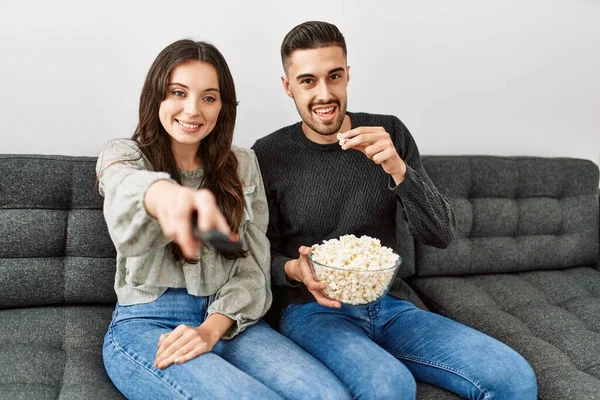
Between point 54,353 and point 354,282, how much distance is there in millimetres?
830

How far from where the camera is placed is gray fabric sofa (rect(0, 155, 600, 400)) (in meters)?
1.50

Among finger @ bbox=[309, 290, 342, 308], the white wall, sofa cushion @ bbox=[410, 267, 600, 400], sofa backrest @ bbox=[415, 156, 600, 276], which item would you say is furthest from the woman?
sofa backrest @ bbox=[415, 156, 600, 276]

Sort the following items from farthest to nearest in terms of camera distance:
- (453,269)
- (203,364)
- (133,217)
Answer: (453,269) < (203,364) < (133,217)

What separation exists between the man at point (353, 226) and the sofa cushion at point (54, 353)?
0.53 m

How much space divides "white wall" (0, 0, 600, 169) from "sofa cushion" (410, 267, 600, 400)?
622mm

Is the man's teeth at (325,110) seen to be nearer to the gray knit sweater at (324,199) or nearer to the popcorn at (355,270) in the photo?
the gray knit sweater at (324,199)

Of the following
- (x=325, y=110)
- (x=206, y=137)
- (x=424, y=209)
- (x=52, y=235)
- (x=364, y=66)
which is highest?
(x=364, y=66)

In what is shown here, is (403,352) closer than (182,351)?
No

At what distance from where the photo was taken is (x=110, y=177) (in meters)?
1.24

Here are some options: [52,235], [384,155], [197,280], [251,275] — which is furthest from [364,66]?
[52,235]

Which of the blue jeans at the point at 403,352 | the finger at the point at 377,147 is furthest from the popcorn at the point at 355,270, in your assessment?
the finger at the point at 377,147

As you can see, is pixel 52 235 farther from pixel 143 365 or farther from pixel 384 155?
pixel 384 155

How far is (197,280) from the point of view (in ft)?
4.85

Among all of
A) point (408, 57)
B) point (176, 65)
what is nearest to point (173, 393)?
point (176, 65)
